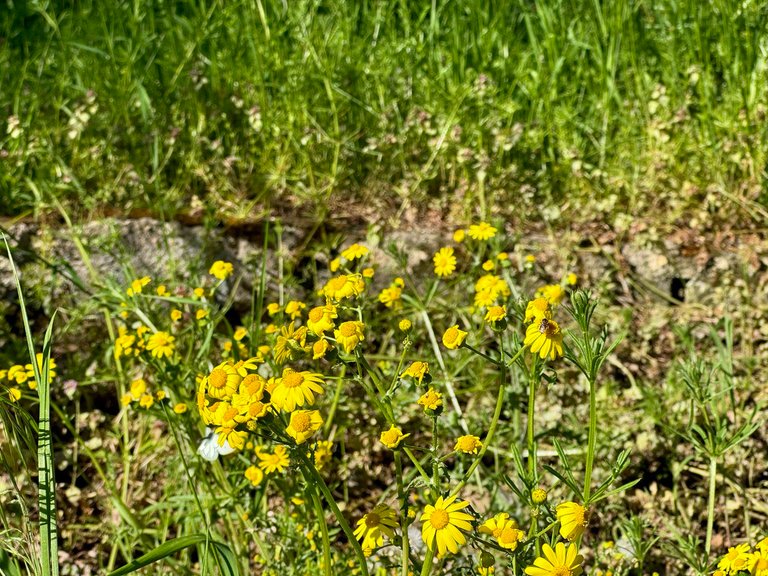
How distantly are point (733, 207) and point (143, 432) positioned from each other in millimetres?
2131

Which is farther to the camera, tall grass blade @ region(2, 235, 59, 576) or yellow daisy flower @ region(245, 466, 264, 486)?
yellow daisy flower @ region(245, 466, 264, 486)

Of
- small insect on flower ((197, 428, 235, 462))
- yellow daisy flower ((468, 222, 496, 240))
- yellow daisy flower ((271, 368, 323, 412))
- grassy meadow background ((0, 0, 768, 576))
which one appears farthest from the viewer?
grassy meadow background ((0, 0, 768, 576))

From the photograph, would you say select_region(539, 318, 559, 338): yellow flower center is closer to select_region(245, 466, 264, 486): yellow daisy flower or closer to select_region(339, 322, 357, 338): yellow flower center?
select_region(339, 322, 357, 338): yellow flower center

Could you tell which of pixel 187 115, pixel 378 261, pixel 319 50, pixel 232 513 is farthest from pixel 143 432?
pixel 319 50

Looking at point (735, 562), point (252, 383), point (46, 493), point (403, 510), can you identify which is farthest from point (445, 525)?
point (46, 493)

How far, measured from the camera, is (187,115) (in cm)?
347

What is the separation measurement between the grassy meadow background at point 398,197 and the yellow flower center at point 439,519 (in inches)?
35.0

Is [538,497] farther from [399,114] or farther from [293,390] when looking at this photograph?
[399,114]

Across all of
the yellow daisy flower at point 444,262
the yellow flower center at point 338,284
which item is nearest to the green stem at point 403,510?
the yellow flower center at point 338,284

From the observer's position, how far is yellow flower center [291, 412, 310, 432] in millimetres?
1299

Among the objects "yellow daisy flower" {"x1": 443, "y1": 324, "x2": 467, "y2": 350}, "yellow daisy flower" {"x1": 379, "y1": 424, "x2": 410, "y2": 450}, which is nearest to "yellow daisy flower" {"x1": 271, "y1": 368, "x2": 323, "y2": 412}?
"yellow daisy flower" {"x1": 379, "y1": 424, "x2": 410, "y2": 450}

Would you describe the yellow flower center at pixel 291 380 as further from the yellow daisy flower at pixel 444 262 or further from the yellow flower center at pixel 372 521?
the yellow daisy flower at pixel 444 262

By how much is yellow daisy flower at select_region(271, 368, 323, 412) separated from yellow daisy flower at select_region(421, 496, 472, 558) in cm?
25

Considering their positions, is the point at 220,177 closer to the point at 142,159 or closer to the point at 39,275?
the point at 142,159
